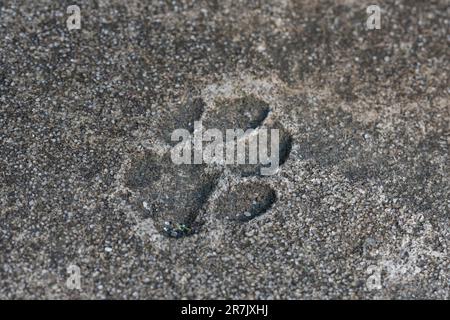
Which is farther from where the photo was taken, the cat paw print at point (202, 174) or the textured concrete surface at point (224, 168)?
the cat paw print at point (202, 174)

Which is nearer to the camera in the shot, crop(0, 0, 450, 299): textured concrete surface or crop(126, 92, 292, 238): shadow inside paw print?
crop(0, 0, 450, 299): textured concrete surface

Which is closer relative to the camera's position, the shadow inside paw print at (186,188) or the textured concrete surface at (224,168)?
the textured concrete surface at (224,168)

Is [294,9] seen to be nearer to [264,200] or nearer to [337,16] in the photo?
[337,16]

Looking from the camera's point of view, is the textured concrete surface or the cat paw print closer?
the textured concrete surface

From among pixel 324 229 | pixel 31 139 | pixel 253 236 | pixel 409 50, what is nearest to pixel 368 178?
pixel 324 229
